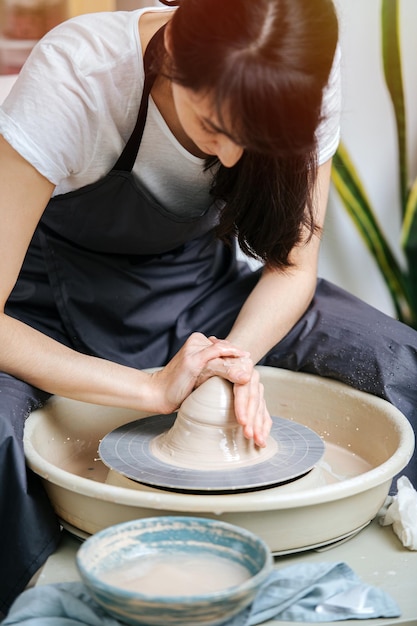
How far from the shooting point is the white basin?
109cm

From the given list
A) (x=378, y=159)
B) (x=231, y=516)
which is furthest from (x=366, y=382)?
(x=378, y=159)

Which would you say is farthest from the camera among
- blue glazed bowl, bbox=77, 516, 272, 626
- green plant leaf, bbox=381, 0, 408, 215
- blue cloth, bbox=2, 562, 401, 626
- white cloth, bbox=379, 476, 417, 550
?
green plant leaf, bbox=381, 0, 408, 215

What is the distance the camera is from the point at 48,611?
99 centimetres

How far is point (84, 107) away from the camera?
4.34 feet

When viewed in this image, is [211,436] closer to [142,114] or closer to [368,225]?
[142,114]

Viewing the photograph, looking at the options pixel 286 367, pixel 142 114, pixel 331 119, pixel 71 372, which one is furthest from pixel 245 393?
pixel 331 119

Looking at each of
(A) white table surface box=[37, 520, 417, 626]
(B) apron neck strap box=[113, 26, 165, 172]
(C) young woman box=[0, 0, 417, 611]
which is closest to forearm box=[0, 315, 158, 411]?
(C) young woman box=[0, 0, 417, 611]

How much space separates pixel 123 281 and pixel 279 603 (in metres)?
0.80

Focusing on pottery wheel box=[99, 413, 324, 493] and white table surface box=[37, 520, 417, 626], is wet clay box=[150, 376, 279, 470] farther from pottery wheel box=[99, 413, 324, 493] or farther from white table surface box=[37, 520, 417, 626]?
white table surface box=[37, 520, 417, 626]

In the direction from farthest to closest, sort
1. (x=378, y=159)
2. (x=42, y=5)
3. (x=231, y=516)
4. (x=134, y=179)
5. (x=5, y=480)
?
(x=378, y=159), (x=42, y=5), (x=134, y=179), (x=5, y=480), (x=231, y=516)

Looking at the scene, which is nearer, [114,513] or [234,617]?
[234,617]

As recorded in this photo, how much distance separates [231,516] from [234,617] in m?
0.18

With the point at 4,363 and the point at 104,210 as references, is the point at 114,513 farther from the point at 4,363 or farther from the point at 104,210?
the point at 104,210

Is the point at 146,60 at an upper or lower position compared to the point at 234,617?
upper
